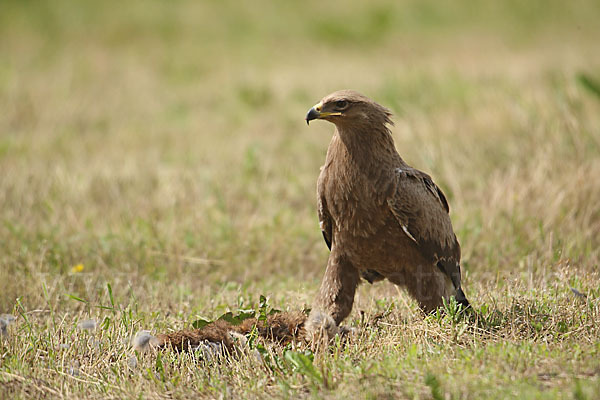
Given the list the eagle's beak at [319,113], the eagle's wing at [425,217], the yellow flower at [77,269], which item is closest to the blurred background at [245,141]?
the yellow flower at [77,269]

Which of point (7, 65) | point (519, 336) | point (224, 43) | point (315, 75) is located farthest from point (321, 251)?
point (224, 43)

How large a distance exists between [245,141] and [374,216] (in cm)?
496

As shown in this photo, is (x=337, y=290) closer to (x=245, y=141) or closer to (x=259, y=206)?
(x=259, y=206)

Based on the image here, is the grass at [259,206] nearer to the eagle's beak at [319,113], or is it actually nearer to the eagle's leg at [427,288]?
the eagle's leg at [427,288]

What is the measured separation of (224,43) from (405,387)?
12.5 meters

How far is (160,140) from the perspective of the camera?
9086mm

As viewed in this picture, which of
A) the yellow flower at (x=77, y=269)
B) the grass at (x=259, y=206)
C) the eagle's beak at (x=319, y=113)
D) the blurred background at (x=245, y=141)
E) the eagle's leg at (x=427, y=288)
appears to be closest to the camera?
the grass at (x=259, y=206)

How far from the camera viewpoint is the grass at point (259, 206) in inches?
137

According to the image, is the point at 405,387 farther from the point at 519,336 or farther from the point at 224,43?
the point at 224,43

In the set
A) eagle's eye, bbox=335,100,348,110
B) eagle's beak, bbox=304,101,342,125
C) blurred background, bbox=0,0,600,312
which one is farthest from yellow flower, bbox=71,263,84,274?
eagle's eye, bbox=335,100,348,110

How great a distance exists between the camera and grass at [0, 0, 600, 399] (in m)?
3.48

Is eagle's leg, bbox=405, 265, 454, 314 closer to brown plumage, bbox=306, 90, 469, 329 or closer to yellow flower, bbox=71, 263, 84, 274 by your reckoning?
brown plumage, bbox=306, 90, 469, 329

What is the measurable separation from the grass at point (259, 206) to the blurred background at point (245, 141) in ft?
0.11

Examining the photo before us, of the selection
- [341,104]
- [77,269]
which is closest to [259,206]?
[77,269]
